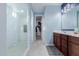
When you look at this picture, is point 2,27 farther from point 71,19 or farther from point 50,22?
point 50,22

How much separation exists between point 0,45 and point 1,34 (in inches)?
5.7

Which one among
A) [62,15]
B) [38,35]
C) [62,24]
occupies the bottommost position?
[38,35]

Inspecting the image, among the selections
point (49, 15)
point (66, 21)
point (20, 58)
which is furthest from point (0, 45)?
point (49, 15)

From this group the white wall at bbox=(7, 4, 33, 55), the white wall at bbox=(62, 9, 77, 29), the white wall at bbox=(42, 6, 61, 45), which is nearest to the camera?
the white wall at bbox=(7, 4, 33, 55)

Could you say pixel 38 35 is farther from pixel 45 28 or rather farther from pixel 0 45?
pixel 0 45

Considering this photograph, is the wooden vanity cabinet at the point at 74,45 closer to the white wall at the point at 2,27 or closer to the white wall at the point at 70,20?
the white wall at the point at 2,27

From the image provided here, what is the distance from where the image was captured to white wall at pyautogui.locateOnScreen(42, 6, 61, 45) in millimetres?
6750

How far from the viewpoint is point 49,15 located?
7324mm

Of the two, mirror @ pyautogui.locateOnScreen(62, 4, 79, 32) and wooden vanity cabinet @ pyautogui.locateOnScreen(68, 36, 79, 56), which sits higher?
mirror @ pyautogui.locateOnScreen(62, 4, 79, 32)

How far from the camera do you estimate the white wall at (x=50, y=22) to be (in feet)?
22.1

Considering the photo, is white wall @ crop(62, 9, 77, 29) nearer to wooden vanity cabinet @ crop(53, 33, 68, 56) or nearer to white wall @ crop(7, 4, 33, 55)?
wooden vanity cabinet @ crop(53, 33, 68, 56)

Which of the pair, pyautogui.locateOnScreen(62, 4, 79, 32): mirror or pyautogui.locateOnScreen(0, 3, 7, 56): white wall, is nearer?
pyautogui.locateOnScreen(0, 3, 7, 56): white wall

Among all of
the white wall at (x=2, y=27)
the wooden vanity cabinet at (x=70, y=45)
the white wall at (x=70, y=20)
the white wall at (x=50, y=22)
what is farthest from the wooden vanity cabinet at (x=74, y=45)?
the white wall at (x=50, y=22)

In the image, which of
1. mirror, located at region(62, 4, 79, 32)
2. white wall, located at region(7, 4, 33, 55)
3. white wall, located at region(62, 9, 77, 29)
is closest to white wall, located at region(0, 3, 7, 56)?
white wall, located at region(7, 4, 33, 55)
